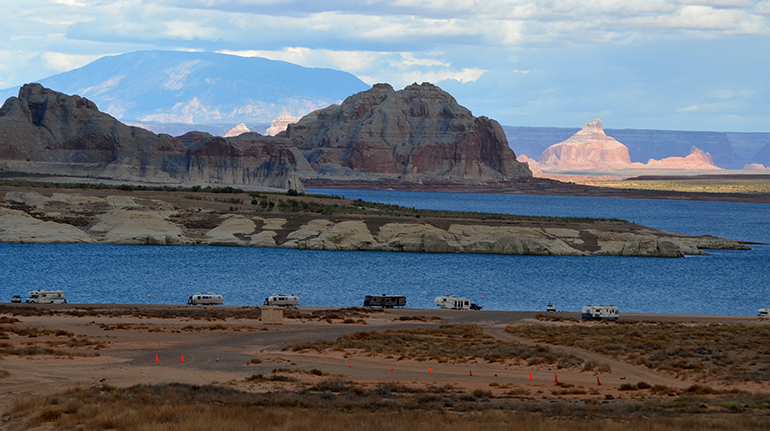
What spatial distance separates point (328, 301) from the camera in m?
52.6

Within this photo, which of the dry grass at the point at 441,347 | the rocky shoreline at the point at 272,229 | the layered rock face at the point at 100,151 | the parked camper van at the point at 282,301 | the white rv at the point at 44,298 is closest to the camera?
the dry grass at the point at 441,347

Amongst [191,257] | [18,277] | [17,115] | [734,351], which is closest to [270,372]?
[734,351]

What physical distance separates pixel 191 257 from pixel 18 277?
60.4 feet

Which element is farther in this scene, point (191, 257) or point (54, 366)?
point (191, 257)

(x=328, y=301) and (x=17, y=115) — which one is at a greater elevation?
(x=17, y=115)

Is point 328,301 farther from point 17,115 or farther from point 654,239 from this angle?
point 17,115

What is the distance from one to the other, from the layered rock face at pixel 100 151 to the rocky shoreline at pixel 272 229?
65421mm

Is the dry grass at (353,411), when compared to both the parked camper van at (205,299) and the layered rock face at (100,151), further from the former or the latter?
the layered rock face at (100,151)

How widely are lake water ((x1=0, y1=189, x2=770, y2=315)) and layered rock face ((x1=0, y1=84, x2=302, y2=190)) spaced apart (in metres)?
87.6

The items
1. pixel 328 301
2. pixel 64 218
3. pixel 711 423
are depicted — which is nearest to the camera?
pixel 711 423

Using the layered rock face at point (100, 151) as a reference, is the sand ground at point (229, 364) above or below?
below

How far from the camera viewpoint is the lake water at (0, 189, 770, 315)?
178 feet

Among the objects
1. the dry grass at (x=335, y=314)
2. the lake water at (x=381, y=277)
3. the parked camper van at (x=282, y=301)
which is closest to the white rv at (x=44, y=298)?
the lake water at (x=381, y=277)

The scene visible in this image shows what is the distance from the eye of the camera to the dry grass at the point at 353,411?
18.3 m
